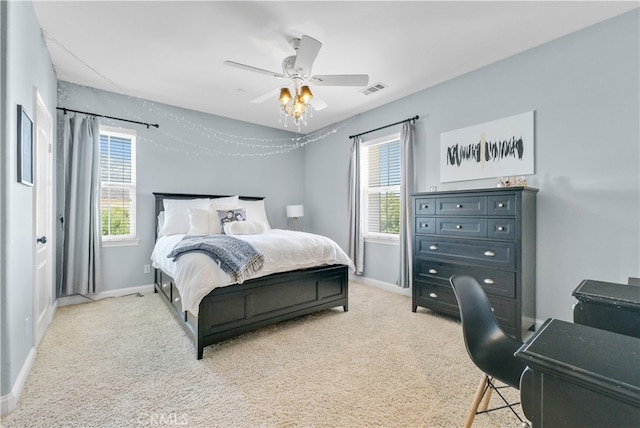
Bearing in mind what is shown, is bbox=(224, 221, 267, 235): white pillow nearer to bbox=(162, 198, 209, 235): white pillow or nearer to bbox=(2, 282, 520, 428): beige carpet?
bbox=(162, 198, 209, 235): white pillow

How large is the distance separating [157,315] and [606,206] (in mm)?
4361

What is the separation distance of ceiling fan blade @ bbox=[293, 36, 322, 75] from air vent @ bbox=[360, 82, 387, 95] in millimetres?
1336

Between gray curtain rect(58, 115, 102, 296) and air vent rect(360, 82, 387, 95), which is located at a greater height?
air vent rect(360, 82, 387, 95)

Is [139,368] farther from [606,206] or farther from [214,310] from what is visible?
[606,206]

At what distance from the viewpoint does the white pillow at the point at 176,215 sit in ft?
12.5

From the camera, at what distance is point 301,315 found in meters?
3.04

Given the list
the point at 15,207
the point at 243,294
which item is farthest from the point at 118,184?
the point at 243,294

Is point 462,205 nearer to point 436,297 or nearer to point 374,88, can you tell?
point 436,297

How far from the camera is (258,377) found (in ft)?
6.65

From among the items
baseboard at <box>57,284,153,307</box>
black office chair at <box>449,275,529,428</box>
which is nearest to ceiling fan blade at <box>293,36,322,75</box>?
black office chair at <box>449,275,529,428</box>

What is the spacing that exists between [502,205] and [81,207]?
4.56 m

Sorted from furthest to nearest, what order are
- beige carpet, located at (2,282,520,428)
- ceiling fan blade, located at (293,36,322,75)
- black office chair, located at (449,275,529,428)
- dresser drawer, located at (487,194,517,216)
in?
1. dresser drawer, located at (487,194,517,216)
2. ceiling fan blade, located at (293,36,322,75)
3. beige carpet, located at (2,282,520,428)
4. black office chair, located at (449,275,529,428)

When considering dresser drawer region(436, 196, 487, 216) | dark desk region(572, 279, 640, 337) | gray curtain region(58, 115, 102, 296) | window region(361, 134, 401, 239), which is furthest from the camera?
window region(361, 134, 401, 239)

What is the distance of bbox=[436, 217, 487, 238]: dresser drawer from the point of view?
9.12 feet
